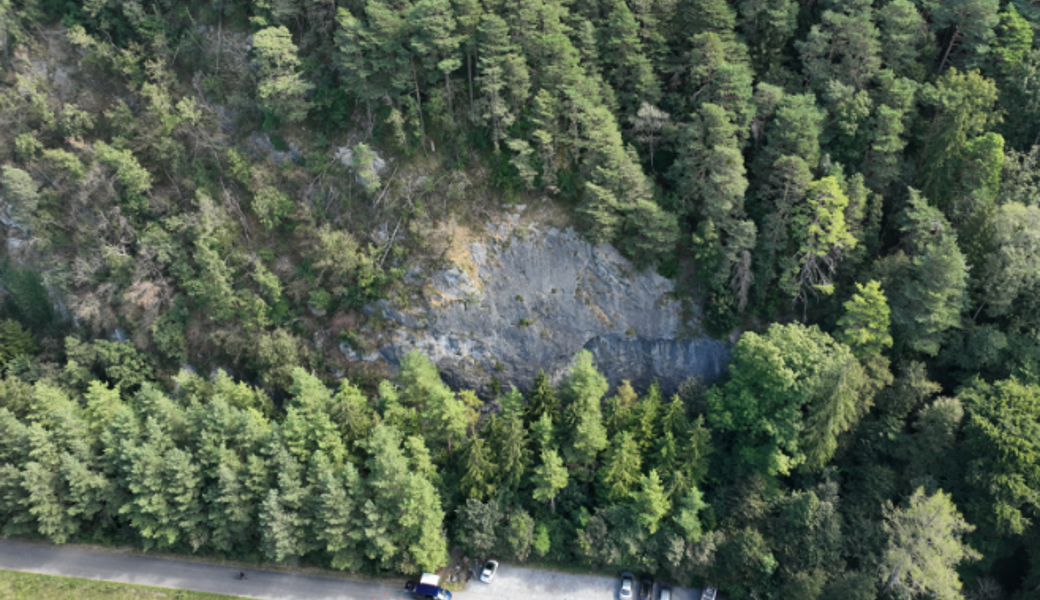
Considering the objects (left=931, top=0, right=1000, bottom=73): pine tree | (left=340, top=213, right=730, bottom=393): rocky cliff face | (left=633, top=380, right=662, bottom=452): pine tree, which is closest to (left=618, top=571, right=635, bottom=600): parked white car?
(left=633, top=380, right=662, bottom=452): pine tree

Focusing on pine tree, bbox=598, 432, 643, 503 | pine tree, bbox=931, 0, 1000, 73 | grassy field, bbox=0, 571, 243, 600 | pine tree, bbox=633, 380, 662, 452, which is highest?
pine tree, bbox=931, 0, 1000, 73

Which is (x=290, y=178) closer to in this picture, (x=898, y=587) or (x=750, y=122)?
(x=750, y=122)

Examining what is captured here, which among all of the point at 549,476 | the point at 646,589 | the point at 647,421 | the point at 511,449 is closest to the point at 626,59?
the point at 647,421

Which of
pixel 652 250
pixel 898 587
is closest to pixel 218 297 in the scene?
pixel 652 250

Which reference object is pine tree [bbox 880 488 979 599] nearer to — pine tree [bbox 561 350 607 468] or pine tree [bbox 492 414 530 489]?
pine tree [bbox 561 350 607 468]

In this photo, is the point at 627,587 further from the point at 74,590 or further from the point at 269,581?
the point at 74,590

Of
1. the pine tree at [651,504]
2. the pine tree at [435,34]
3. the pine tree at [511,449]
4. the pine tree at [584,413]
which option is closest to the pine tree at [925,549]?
the pine tree at [651,504]
